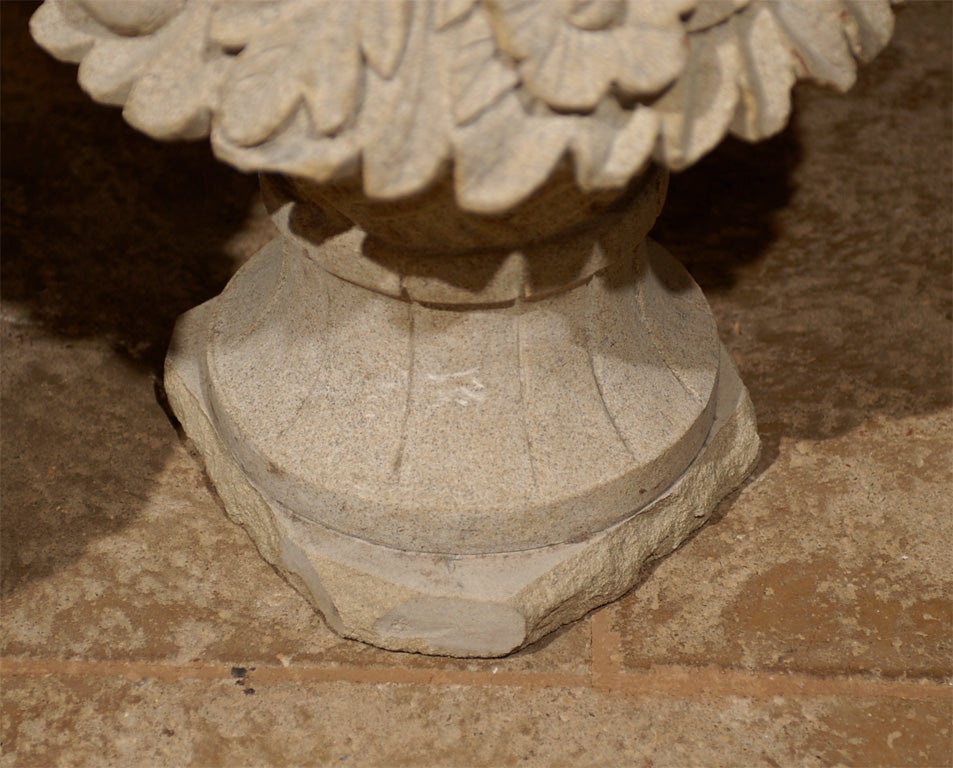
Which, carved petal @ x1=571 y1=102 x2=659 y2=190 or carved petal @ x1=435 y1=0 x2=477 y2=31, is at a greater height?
carved petal @ x1=435 y1=0 x2=477 y2=31

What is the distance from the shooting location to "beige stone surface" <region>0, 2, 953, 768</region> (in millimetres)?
1951

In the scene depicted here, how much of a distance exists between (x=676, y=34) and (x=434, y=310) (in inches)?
22.2

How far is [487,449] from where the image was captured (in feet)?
6.41

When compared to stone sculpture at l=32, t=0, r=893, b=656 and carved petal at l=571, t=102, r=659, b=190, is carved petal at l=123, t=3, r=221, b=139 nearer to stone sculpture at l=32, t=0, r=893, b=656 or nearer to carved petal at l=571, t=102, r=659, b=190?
stone sculpture at l=32, t=0, r=893, b=656

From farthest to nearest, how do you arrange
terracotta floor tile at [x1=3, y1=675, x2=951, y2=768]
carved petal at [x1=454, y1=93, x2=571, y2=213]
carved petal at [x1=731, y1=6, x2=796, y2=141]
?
terracotta floor tile at [x1=3, y1=675, x2=951, y2=768] → carved petal at [x1=731, y1=6, x2=796, y2=141] → carved petal at [x1=454, y1=93, x2=571, y2=213]

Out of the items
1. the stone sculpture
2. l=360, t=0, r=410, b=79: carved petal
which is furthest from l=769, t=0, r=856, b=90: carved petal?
l=360, t=0, r=410, b=79: carved petal

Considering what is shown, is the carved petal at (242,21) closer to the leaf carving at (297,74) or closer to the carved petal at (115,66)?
the leaf carving at (297,74)

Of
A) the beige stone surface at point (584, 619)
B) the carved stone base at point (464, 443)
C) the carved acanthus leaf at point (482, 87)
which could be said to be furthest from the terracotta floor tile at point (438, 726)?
the carved acanthus leaf at point (482, 87)

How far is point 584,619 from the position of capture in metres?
2.10

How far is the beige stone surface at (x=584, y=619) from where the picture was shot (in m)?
1.95

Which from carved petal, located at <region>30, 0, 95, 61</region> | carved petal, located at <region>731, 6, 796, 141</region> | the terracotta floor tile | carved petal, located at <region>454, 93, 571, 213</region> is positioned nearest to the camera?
carved petal, located at <region>454, 93, 571, 213</region>

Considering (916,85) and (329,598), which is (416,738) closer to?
(329,598)

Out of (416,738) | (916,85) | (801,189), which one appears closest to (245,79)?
(416,738)

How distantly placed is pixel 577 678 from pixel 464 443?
1.28ft
